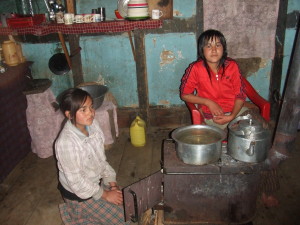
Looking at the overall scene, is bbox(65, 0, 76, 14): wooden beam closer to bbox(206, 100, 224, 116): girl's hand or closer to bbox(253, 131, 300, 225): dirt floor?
bbox(206, 100, 224, 116): girl's hand

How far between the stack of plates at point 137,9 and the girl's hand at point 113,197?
2.41m

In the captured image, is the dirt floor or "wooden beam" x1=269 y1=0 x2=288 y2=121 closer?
the dirt floor

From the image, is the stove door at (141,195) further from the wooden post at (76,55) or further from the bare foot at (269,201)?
the wooden post at (76,55)

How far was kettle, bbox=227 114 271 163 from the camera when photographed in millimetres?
2455

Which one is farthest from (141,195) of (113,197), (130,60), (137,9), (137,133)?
(130,60)

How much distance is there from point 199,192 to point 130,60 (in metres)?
2.67

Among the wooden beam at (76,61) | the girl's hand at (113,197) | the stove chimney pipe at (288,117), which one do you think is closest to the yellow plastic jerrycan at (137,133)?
the wooden beam at (76,61)

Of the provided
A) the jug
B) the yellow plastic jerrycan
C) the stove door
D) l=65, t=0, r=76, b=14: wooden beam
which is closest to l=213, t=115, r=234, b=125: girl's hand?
the stove door

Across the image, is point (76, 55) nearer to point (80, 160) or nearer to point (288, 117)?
point (80, 160)

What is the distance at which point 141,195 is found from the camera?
8.50 ft

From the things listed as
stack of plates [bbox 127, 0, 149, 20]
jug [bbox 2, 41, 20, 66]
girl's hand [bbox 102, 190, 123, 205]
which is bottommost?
girl's hand [bbox 102, 190, 123, 205]

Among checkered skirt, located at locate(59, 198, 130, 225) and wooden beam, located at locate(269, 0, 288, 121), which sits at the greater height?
wooden beam, located at locate(269, 0, 288, 121)

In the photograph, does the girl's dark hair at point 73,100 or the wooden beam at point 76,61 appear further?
the wooden beam at point 76,61

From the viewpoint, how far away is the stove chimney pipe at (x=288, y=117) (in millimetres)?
2541
